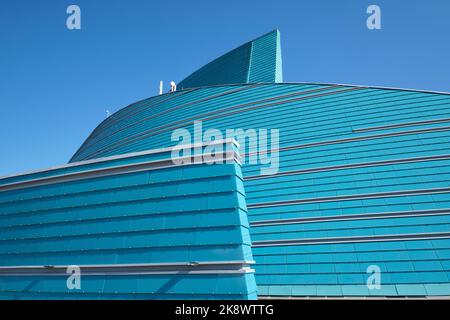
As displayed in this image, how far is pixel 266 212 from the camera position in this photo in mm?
16500

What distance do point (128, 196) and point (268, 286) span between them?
351 inches

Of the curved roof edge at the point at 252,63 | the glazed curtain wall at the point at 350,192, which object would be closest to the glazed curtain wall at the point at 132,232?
the glazed curtain wall at the point at 350,192

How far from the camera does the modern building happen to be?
26.9 feet

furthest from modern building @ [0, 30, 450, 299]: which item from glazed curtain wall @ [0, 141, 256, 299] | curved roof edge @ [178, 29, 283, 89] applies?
curved roof edge @ [178, 29, 283, 89]

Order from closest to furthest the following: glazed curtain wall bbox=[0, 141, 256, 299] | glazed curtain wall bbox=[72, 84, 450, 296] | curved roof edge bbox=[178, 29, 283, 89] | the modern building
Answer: glazed curtain wall bbox=[0, 141, 256, 299] → the modern building → glazed curtain wall bbox=[72, 84, 450, 296] → curved roof edge bbox=[178, 29, 283, 89]

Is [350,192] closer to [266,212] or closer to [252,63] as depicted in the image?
[266,212]

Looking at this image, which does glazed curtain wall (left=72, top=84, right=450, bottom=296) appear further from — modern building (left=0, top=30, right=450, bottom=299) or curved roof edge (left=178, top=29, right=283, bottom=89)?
curved roof edge (left=178, top=29, right=283, bottom=89)

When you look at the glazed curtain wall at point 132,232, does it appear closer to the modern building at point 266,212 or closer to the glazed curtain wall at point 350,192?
the modern building at point 266,212

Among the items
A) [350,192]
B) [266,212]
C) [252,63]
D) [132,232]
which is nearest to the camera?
[132,232]

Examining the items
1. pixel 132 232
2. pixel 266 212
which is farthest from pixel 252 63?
pixel 132 232

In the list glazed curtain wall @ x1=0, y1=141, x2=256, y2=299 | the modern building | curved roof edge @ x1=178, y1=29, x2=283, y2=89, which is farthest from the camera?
curved roof edge @ x1=178, y1=29, x2=283, y2=89

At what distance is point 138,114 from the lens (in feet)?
107

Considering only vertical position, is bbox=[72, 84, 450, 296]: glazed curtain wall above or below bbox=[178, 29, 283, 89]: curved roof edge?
below

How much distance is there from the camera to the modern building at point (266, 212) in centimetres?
820
